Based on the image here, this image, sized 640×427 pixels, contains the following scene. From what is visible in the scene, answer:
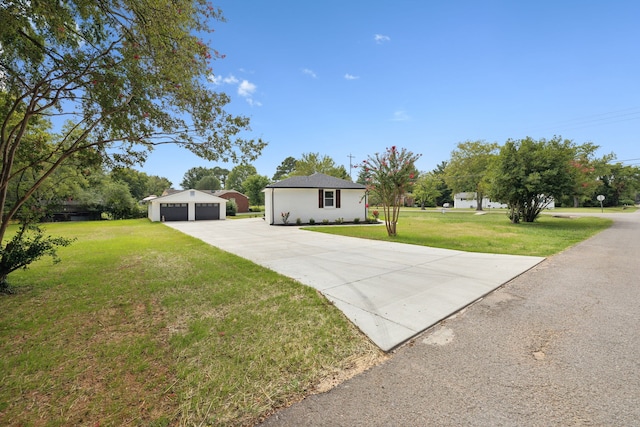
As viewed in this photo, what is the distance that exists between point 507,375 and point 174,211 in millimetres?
25571

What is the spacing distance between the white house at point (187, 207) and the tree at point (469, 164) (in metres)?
31.7

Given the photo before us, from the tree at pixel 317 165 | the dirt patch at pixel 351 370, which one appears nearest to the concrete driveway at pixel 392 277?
the dirt patch at pixel 351 370

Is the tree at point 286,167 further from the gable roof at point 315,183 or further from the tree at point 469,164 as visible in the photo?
the gable roof at point 315,183

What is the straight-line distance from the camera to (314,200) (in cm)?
1867

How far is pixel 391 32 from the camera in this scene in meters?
9.75

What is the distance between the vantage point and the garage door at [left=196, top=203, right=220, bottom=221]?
2430 cm

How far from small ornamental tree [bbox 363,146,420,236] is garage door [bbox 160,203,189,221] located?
18.9 m

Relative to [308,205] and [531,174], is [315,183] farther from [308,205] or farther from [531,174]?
[531,174]

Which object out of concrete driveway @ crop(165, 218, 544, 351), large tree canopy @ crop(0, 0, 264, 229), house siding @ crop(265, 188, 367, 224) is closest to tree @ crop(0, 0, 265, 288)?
large tree canopy @ crop(0, 0, 264, 229)

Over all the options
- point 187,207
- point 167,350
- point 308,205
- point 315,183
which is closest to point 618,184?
point 315,183

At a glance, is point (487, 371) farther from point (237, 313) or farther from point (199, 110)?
point (199, 110)

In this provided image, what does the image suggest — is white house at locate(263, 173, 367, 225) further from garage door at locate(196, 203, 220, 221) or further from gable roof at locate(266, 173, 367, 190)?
garage door at locate(196, 203, 220, 221)

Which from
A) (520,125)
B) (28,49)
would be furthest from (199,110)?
(520,125)

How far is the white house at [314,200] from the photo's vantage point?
17.9 metres
